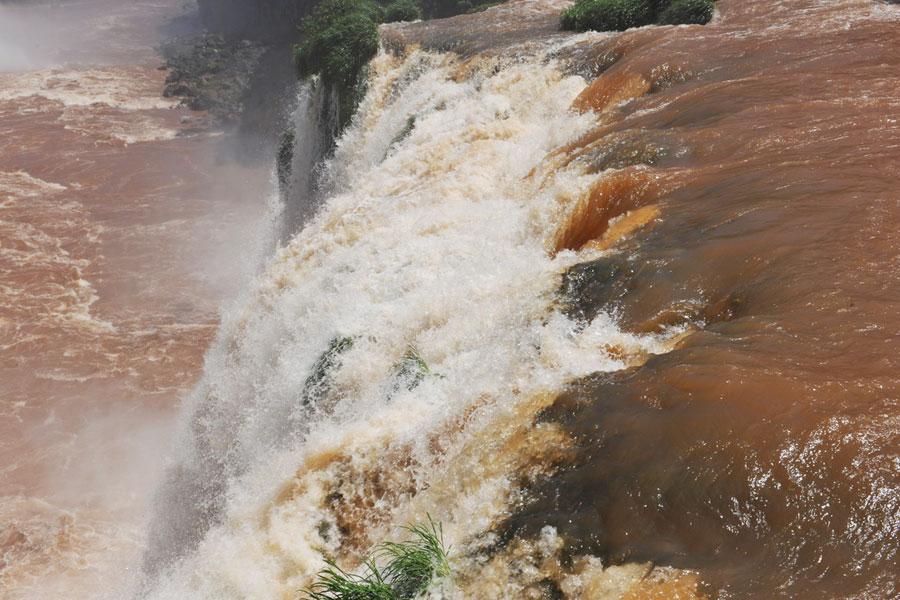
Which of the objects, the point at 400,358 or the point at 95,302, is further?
the point at 95,302

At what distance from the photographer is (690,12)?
1000cm

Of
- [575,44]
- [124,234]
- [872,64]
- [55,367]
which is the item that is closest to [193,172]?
[124,234]

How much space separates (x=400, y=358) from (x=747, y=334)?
2.64 meters

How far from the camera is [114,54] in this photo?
33.1 metres

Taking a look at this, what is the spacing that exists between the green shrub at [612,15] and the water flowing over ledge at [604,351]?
295 centimetres

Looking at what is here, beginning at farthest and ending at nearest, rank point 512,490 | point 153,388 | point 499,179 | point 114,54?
point 114,54
point 153,388
point 499,179
point 512,490

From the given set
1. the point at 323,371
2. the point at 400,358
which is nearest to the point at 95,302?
the point at 323,371

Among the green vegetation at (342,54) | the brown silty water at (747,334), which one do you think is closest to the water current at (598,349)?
the brown silty water at (747,334)

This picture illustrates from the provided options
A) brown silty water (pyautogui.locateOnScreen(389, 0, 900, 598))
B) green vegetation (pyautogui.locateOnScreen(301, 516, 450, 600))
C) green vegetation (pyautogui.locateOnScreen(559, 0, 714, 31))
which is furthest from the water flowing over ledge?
green vegetation (pyautogui.locateOnScreen(559, 0, 714, 31))

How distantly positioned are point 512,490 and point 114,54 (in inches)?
1480

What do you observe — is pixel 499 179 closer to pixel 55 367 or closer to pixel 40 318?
pixel 55 367

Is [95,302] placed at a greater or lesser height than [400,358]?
lesser

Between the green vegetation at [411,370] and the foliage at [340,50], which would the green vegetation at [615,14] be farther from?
the green vegetation at [411,370]

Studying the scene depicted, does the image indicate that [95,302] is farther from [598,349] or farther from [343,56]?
[598,349]
